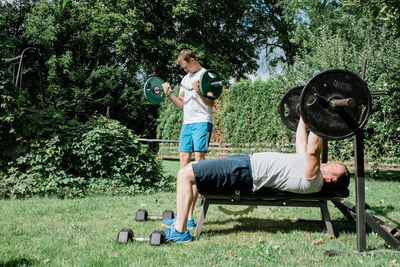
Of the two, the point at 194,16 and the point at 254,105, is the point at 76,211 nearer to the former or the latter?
the point at 254,105

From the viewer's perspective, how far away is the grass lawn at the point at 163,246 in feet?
8.59

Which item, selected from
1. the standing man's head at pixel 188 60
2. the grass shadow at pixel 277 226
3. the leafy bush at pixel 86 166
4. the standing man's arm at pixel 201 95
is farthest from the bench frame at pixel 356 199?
the leafy bush at pixel 86 166

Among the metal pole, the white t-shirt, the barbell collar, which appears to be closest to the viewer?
the barbell collar

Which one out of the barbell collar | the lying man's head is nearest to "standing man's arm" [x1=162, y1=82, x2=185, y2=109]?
the lying man's head

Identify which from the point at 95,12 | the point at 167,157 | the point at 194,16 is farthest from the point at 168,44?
the point at 167,157

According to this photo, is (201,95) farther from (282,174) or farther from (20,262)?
(20,262)

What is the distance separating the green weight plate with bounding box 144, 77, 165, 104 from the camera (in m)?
4.71

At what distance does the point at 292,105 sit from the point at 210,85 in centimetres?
93

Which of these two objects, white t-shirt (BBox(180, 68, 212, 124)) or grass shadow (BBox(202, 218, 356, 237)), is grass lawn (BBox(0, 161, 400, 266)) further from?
white t-shirt (BBox(180, 68, 212, 124))

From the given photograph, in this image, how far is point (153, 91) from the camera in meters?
4.80

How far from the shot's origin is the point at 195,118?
3.80m

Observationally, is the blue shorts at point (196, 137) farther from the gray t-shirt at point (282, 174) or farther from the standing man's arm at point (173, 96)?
the gray t-shirt at point (282, 174)

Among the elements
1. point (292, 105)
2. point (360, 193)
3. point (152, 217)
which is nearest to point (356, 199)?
point (360, 193)

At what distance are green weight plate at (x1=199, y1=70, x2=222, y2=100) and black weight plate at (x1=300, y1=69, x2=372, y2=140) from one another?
1.30 meters
